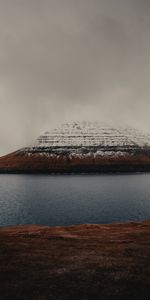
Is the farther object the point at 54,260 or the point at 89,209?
the point at 89,209

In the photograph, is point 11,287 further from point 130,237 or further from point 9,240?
point 130,237

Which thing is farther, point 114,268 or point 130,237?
point 130,237

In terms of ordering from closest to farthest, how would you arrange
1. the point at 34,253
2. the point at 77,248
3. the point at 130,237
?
the point at 34,253
the point at 77,248
the point at 130,237

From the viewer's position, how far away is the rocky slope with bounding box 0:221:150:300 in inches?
802

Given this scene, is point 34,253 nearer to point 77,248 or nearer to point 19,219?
point 77,248

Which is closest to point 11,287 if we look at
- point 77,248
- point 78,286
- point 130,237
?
point 78,286

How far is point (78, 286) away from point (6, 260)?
8.91m

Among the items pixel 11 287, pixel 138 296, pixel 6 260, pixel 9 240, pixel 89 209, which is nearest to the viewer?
pixel 138 296

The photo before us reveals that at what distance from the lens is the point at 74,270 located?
80.0 ft

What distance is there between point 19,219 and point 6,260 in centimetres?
5539

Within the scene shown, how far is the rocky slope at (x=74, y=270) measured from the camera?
20.4 meters

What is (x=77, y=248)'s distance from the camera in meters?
32.7

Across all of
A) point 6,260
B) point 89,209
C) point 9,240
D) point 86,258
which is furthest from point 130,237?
point 89,209

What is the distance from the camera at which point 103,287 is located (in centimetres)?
2123
